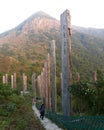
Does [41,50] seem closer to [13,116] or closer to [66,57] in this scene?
[13,116]

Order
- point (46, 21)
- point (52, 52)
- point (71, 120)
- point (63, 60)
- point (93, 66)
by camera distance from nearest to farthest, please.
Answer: point (71, 120) → point (63, 60) → point (52, 52) → point (93, 66) → point (46, 21)

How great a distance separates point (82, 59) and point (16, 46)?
23.8m

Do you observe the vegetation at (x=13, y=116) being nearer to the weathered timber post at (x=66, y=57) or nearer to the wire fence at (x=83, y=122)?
the wire fence at (x=83, y=122)

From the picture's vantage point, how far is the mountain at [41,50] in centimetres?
6850

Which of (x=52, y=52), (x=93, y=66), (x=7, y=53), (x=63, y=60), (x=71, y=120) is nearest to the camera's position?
(x=71, y=120)

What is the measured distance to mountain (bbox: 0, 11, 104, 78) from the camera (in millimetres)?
68500

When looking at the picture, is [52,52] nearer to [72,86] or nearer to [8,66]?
[72,86]

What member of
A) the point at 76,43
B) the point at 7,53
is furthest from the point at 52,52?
the point at 76,43

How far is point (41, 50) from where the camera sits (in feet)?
277

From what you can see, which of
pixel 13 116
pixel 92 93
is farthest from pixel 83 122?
pixel 13 116

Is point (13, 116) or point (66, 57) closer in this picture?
point (66, 57)

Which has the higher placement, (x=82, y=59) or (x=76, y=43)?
(x=76, y=43)

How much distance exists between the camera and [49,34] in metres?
98.1

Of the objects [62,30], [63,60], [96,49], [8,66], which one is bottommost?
[63,60]
